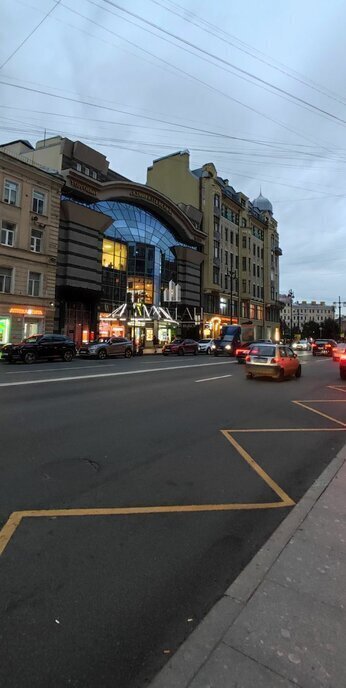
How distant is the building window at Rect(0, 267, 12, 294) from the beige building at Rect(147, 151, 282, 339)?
101 ft

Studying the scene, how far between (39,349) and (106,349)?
6.74 meters

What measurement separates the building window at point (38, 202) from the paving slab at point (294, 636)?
3598cm

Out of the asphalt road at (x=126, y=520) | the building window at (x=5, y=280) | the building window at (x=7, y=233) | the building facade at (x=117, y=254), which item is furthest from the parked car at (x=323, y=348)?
the asphalt road at (x=126, y=520)

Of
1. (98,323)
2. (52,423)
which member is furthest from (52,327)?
(52,423)

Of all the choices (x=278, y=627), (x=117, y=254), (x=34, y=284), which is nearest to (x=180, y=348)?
(x=117, y=254)

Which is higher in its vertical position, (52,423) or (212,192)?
(212,192)

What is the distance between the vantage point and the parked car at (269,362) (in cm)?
1680

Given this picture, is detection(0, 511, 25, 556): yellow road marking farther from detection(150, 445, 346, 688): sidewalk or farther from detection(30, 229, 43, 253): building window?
detection(30, 229, 43, 253): building window

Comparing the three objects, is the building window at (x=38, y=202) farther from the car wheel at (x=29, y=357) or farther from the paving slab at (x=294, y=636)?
the paving slab at (x=294, y=636)

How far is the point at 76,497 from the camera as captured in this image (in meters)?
4.58

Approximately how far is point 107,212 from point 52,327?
15016 mm

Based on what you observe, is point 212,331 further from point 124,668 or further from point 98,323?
point 124,668

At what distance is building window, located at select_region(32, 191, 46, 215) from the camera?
113ft

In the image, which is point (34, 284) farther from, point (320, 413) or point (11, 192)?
point (320, 413)
